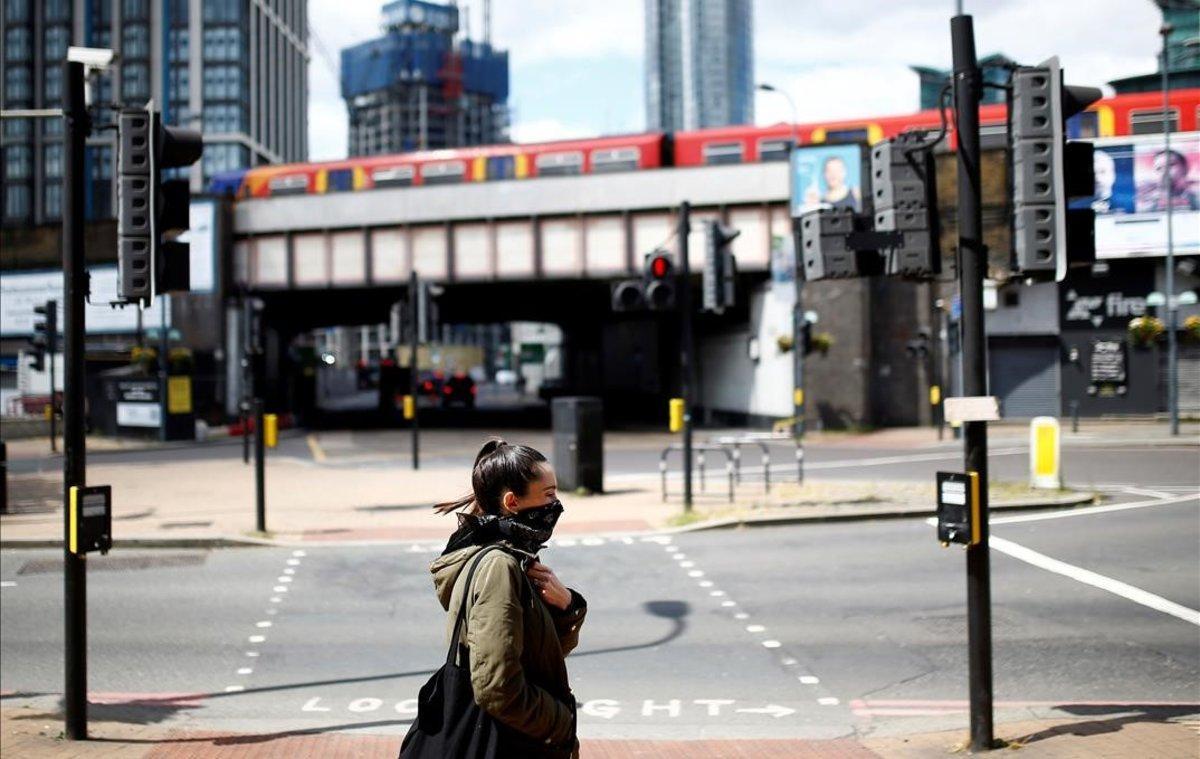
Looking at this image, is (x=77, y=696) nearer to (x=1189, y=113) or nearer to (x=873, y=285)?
(x=1189, y=113)

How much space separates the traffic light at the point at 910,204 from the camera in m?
6.91

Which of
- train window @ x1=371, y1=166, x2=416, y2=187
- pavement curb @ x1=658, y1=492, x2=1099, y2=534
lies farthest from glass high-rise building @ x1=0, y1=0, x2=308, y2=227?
pavement curb @ x1=658, y1=492, x2=1099, y2=534

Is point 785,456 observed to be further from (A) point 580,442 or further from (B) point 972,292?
(B) point 972,292

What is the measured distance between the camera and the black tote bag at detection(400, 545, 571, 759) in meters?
3.48

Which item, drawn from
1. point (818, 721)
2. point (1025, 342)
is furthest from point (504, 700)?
point (1025, 342)

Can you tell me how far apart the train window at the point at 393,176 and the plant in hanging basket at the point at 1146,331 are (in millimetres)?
24136

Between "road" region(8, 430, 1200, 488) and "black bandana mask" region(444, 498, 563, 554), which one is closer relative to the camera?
"black bandana mask" region(444, 498, 563, 554)

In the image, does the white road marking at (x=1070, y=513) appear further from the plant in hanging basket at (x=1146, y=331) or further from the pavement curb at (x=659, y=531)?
the plant in hanging basket at (x=1146, y=331)

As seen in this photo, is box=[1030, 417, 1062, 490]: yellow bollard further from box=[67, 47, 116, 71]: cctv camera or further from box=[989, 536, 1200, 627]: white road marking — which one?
box=[67, 47, 116, 71]: cctv camera

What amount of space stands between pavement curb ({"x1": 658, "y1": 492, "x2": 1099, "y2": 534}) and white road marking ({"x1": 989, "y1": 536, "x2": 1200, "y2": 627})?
2811 mm

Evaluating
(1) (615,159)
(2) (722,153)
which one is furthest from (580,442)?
(2) (722,153)

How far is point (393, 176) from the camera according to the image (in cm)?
4216

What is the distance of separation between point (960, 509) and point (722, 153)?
34073 millimetres

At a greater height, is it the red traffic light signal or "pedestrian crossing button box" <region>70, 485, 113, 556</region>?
the red traffic light signal
